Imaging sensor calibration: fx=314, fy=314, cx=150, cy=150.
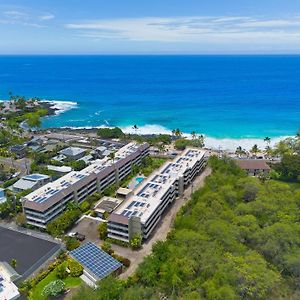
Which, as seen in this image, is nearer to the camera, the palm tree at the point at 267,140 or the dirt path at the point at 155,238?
the dirt path at the point at 155,238

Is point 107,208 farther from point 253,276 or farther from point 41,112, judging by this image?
point 41,112

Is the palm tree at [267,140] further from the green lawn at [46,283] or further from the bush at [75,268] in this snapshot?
the green lawn at [46,283]

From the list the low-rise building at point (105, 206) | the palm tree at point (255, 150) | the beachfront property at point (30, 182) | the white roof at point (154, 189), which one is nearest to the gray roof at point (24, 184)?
the beachfront property at point (30, 182)

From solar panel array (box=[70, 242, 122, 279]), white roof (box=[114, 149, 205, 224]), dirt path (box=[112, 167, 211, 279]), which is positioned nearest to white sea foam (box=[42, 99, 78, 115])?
white roof (box=[114, 149, 205, 224])

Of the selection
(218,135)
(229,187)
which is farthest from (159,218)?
(218,135)

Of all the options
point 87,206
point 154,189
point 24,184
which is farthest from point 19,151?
point 154,189

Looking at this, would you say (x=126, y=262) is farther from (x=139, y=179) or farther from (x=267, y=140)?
(x=267, y=140)
